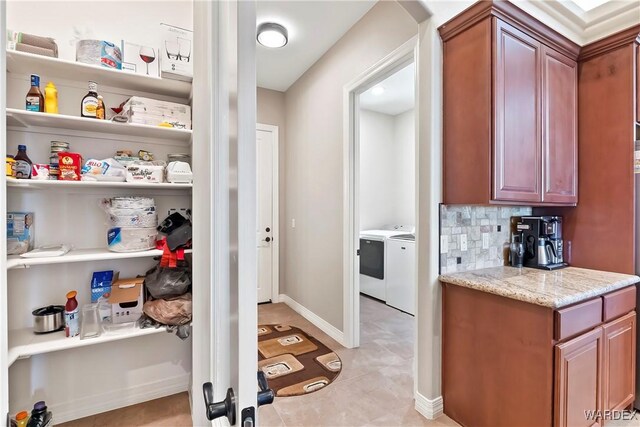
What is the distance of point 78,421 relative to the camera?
1.83 metres

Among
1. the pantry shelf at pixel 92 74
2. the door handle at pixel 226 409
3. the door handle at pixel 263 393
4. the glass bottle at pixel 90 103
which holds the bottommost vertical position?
the door handle at pixel 226 409

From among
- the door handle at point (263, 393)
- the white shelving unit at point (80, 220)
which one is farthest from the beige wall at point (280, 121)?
the door handle at point (263, 393)

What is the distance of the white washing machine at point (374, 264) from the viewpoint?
419 centimetres

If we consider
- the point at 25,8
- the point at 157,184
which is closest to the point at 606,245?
the point at 157,184

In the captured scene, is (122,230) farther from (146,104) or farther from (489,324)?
(489,324)

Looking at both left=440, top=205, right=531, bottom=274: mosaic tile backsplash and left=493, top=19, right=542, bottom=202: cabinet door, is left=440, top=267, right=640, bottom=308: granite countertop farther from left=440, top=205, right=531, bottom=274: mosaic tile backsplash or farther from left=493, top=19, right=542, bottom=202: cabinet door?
left=493, top=19, right=542, bottom=202: cabinet door

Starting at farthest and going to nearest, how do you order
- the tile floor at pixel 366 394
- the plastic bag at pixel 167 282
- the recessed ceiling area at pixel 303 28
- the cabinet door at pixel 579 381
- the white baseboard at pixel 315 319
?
the white baseboard at pixel 315 319, the recessed ceiling area at pixel 303 28, the tile floor at pixel 366 394, the plastic bag at pixel 167 282, the cabinet door at pixel 579 381

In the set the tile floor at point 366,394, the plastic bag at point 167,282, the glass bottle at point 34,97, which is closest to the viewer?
the glass bottle at point 34,97

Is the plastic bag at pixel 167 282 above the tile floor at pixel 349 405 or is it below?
above

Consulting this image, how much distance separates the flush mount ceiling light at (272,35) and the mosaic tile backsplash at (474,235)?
214cm

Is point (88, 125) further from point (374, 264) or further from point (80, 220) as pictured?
point (374, 264)

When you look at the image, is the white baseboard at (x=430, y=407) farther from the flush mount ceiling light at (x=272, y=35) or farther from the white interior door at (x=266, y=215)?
the flush mount ceiling light at (x=272, y=35)

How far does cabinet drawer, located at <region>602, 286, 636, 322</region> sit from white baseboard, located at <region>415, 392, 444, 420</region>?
1.06 metres

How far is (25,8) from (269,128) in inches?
100
